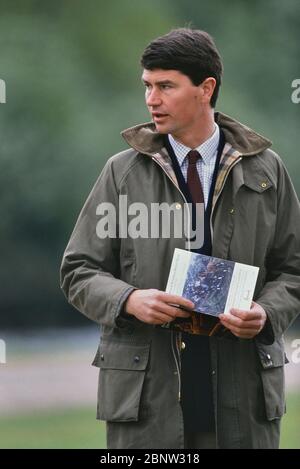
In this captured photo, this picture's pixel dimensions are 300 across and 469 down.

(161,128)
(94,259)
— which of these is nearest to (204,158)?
(161,128)

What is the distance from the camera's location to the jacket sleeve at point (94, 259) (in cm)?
272

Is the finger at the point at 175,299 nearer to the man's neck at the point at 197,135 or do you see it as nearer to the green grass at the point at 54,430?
the man's neck at the point at 197,135

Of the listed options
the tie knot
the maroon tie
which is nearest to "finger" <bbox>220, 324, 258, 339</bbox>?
the maroon tie

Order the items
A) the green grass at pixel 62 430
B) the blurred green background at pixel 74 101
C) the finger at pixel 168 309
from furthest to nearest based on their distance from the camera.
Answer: the blurred green background at pixel 74 101, the green grass at pixel 62 430, the finger at pixel 168 309

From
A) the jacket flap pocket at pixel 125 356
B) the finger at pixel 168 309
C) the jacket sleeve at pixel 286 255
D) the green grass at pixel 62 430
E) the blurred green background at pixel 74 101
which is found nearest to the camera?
the finger at pixel 168 309

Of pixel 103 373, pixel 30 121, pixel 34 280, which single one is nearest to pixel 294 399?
pixel 34 280

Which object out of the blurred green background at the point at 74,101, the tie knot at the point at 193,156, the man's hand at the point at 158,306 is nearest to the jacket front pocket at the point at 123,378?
the man's hand at the point at 158,306

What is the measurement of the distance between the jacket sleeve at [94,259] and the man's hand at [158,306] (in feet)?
0.35

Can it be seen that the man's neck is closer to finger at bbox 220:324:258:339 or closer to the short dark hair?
the short dark hair

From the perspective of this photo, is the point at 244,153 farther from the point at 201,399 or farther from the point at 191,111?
the point at 201,399

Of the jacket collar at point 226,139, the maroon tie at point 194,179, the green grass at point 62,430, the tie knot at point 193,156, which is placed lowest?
the green grass at point 62,430

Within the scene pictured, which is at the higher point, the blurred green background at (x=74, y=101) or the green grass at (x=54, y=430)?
the blurred green background at (x=74, y=101)

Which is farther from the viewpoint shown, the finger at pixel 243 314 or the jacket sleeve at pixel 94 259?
the jacket sleeve at pixel 94 259

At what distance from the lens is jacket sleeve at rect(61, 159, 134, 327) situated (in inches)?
107
